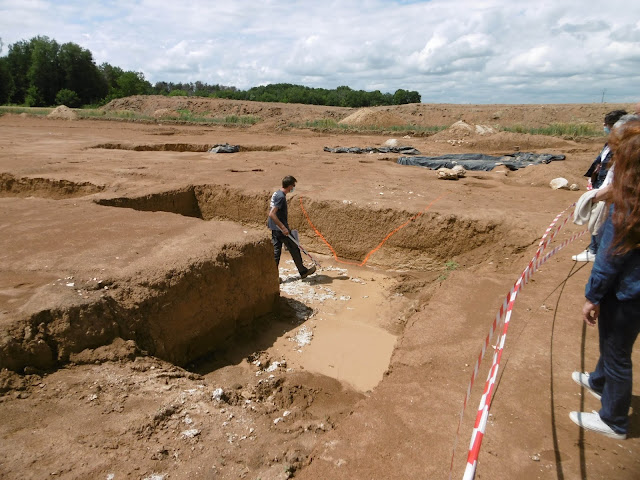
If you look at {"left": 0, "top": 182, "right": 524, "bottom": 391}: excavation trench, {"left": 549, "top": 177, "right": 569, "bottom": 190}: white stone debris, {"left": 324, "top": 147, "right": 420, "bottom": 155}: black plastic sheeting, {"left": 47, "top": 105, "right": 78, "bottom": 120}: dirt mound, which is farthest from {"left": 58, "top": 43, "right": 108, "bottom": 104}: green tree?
{"left": 549, "top": 177, "right": 569, "bottom": 190}: white stone debris

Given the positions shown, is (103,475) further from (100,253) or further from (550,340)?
(550,340)

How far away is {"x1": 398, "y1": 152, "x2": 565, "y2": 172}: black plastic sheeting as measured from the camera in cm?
1286

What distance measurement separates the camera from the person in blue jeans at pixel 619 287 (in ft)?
7.52

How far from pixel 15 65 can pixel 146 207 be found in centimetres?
5815

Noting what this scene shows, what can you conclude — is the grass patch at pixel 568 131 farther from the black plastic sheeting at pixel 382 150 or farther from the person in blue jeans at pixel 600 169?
the person in blue jeans at pixel 600 169

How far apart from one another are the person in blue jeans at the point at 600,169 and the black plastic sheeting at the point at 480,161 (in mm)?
7361

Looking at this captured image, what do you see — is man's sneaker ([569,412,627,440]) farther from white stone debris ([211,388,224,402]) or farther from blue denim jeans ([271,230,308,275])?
blue denim jeans ([271,230,308,275])

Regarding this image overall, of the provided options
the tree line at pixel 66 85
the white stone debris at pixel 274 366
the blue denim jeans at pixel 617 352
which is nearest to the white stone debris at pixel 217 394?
the white stone debris at pixel 274 366

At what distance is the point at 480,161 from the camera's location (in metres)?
13.4

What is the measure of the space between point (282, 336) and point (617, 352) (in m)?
3.82

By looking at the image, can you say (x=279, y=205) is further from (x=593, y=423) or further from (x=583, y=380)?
(x=593, y=423)

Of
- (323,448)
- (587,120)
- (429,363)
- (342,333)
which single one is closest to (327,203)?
(342,333)

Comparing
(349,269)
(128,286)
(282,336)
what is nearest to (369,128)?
(349,269)

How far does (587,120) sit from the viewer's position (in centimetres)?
3300
